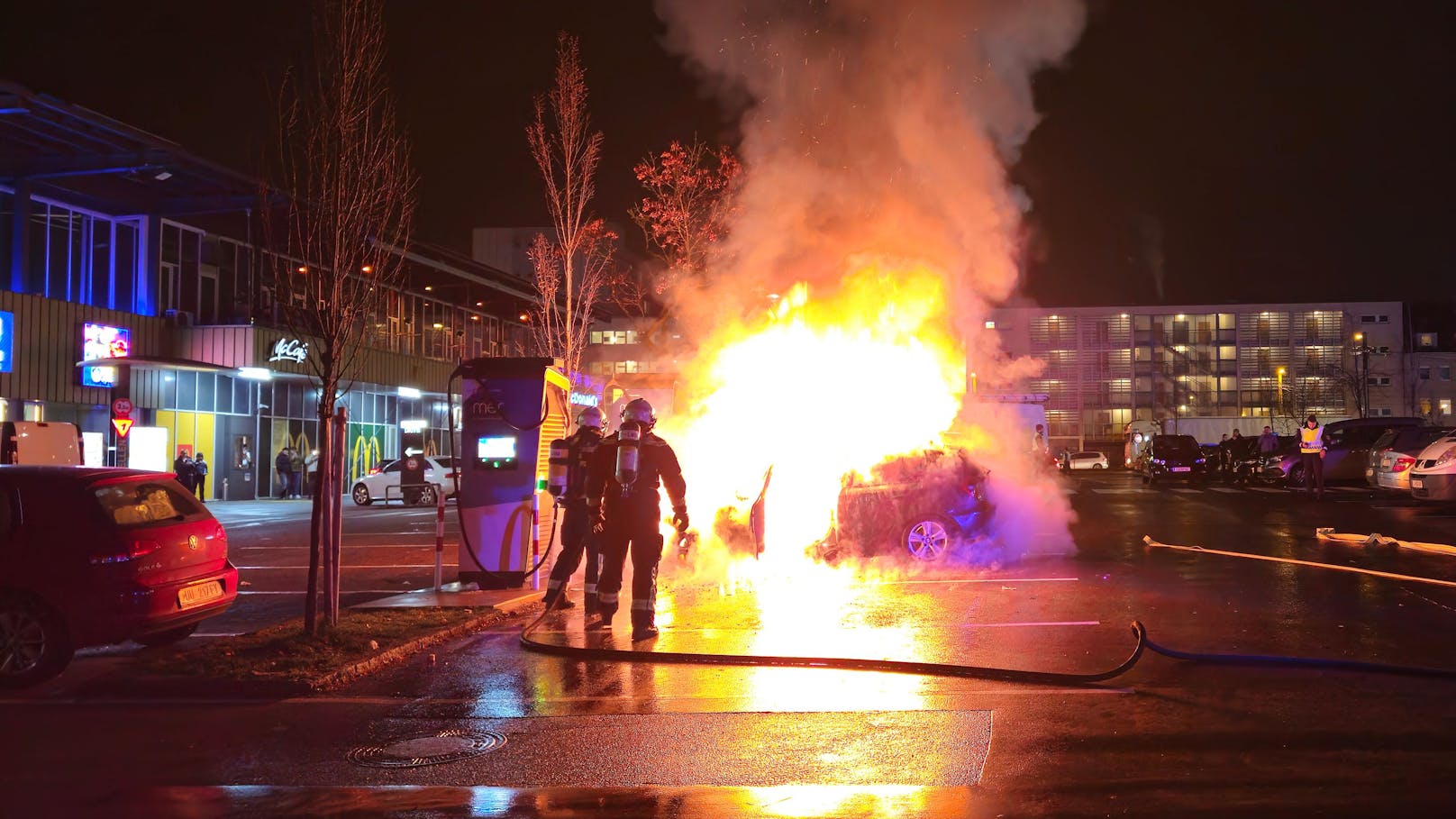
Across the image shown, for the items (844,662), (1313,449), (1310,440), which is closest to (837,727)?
(844,662)

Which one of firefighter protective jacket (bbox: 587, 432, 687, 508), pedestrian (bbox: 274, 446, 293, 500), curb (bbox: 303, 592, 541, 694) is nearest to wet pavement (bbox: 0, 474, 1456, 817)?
curb (bbox: 303, 592, 541, 694)

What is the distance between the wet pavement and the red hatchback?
1.36ft

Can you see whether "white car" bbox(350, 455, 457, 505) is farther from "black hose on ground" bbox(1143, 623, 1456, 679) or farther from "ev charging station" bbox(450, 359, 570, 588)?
"black hose on ground" bbox(1143, 623, 1456, 679)

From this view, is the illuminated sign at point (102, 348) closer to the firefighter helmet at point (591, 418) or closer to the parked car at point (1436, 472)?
the firefighter helmet at point (591, 418)

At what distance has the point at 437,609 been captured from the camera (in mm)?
10266

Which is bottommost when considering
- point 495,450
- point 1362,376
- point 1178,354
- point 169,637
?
point 169,637

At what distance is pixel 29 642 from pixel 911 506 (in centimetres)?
928

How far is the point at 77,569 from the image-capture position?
7688 millimetres

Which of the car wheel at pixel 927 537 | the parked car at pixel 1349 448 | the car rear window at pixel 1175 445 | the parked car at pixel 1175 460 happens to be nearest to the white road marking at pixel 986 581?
the car wheel at pixel 927 537

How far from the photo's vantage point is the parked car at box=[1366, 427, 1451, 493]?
2048 cm

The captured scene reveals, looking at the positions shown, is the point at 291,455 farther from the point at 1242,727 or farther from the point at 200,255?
the point at 1242,727

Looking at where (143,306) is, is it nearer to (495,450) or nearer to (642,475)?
(495,450)

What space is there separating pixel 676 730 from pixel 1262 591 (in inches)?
287

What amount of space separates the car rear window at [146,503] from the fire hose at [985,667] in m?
3.07
